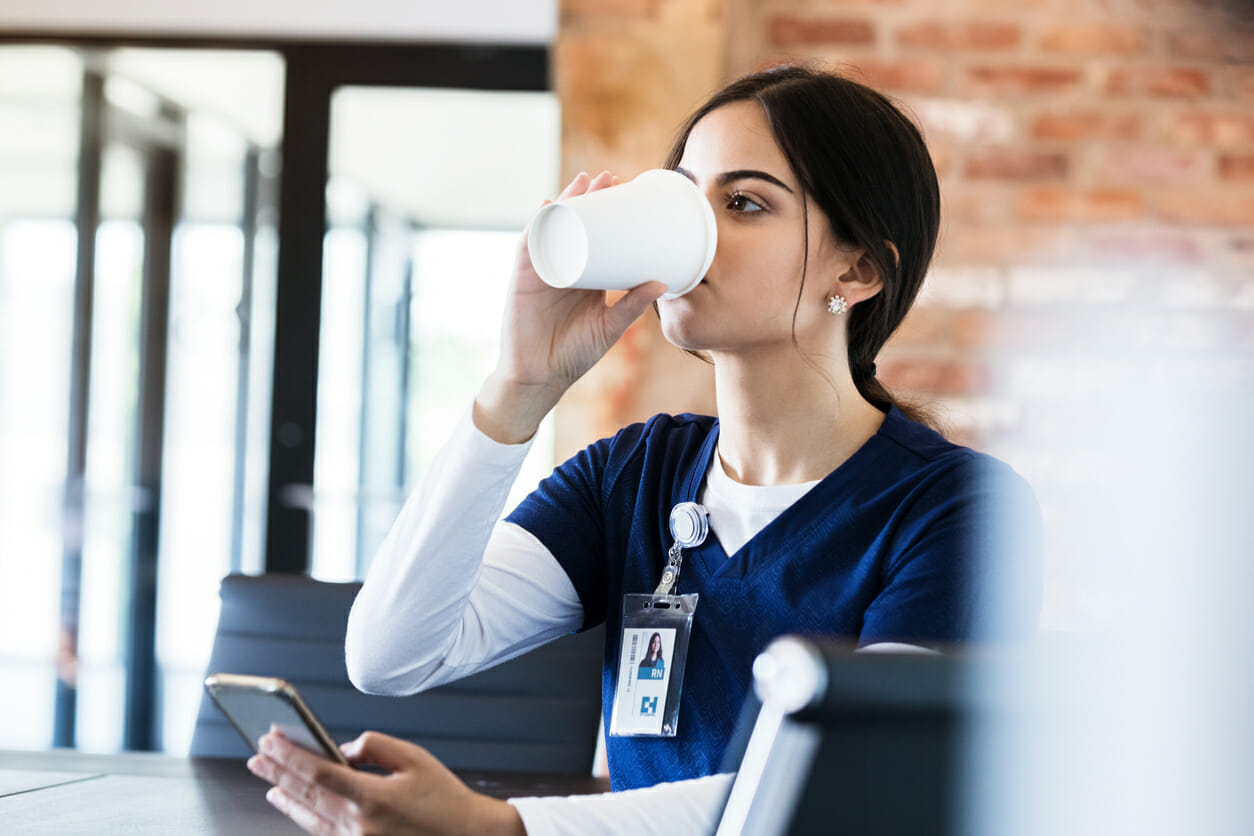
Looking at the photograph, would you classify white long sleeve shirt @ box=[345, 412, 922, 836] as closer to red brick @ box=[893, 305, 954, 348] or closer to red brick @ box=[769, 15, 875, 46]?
red brick @ box=[893, 305, 954, 348]

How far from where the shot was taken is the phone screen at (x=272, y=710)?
613 millimetres

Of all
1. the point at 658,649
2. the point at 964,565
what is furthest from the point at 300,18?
the point at 964,565

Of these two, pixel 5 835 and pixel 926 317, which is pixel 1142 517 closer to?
pixel 5 835

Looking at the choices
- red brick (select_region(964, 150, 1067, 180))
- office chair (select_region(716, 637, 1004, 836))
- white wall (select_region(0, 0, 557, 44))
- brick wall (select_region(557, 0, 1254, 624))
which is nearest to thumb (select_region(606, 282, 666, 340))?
office chair (select_region(716, 637, 1004, 836))

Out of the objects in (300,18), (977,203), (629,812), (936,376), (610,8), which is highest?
(300,18)

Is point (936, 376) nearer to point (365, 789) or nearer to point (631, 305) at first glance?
point (631, 305)

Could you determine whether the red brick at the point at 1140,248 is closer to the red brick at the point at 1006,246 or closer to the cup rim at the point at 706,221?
the red brick at the point at 1006,246

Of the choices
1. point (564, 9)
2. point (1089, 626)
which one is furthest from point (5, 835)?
point (564, 9)

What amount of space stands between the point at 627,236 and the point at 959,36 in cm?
148

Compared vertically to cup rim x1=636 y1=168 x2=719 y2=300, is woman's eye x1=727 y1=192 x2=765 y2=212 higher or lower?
higher

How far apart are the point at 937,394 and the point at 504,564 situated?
122 cm

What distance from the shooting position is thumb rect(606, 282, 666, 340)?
1.02 meters

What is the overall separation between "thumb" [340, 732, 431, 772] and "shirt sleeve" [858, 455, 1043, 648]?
42 centimetres

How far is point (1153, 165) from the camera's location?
221 centimetres
